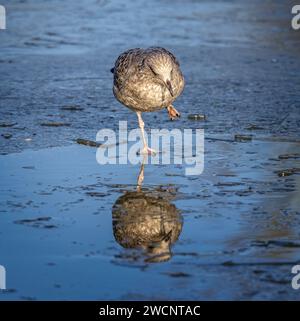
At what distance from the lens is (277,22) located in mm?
15164

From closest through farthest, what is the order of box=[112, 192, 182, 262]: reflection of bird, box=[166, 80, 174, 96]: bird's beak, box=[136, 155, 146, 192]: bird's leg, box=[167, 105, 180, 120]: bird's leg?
box=[112, 192, 182, 262]: reflection of bird, box=[136, 155, 146, 192]: bird's leg, box=[166, 80, 174, 96]: bird's beak, box=[167, 105, 180, 120]: bird's leg

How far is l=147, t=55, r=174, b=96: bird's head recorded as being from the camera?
8273mm

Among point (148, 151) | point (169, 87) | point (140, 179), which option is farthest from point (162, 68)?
point (140, 179)

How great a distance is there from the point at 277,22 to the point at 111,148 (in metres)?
7.64

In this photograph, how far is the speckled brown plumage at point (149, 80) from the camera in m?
8.31

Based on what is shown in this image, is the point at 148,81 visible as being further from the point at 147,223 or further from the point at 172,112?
the point at 147,223

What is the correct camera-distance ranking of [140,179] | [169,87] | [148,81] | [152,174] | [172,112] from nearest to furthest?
[140,179], [152,174], [169,87], [148,81], [172,112]

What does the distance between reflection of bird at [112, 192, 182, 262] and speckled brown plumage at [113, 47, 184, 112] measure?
1.63m

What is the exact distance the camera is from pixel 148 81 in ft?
27.6

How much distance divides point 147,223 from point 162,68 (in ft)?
7.87

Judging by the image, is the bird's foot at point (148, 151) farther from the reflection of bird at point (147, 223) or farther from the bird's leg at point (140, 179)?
the reflection of bird at point (147, 223)

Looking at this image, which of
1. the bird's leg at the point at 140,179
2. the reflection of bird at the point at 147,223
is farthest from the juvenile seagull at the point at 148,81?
the reflection of bird at the point at 147,223

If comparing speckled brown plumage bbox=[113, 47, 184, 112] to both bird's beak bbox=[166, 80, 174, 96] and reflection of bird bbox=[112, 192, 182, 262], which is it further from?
reflection of bird bbox=[112, 192, 182, 262]

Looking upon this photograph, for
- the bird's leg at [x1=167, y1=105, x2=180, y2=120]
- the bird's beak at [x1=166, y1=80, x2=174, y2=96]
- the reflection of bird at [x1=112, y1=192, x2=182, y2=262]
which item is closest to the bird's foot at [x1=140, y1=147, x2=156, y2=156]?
the bird's beak at [x1=166, y1=80, x2=174, y2=96]
